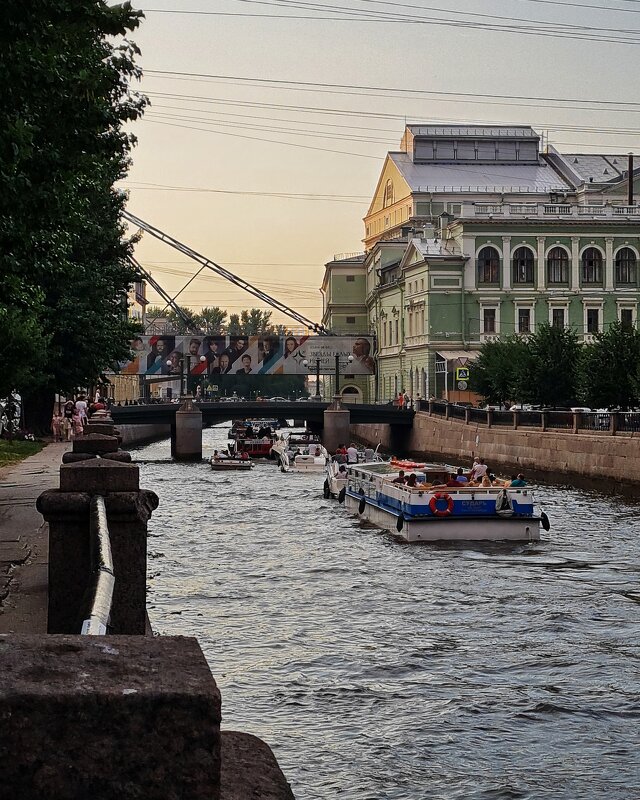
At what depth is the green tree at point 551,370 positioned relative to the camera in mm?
58250

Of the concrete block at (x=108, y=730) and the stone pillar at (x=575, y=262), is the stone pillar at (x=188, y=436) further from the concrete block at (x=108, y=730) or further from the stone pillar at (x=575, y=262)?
the concrete block at (x=108, y=730)

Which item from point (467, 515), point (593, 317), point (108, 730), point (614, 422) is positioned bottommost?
point (467, 515)

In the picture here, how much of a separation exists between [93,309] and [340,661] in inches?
1104

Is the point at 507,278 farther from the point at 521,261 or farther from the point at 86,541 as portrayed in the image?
the point at 86,541

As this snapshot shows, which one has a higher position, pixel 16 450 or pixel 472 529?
pixel 16 450

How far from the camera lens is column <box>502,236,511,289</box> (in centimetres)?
8125

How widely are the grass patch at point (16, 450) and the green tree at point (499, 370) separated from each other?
28194 mm

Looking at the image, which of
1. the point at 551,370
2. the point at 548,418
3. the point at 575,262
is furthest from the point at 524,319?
the point at 548,418

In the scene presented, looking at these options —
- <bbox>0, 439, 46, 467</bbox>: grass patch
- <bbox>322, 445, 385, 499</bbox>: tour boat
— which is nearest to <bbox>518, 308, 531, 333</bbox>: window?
<bbox>322, 445, 385, 499</bbox>: tour boat

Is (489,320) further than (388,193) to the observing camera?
No

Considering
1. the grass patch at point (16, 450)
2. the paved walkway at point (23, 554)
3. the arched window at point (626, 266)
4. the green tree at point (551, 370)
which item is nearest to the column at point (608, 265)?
the arched window at point (626, 266)

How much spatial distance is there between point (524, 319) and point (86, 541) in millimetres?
78197

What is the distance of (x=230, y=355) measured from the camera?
87.7 meters

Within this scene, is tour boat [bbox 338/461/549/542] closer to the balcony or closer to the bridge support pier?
the bridge support pier
